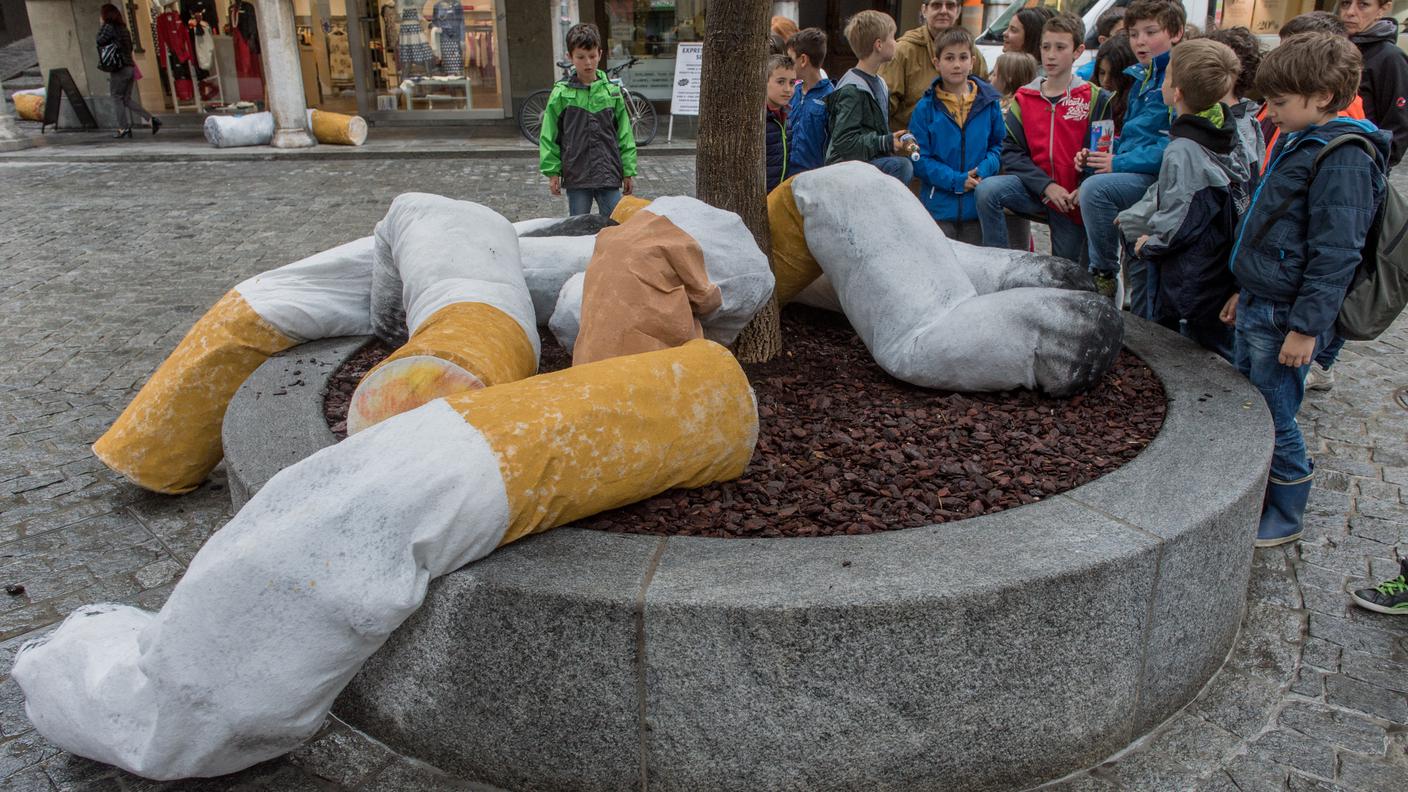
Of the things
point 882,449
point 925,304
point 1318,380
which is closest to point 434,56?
point 1318,380

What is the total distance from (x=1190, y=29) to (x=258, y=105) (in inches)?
614

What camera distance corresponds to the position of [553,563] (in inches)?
96.5

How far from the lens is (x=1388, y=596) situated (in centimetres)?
324

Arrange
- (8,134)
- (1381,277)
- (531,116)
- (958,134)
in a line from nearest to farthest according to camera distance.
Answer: (1381,277)
(958,134)
(8,134)
(531,116)

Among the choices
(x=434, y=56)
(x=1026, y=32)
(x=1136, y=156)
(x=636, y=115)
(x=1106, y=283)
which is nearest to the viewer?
(x=1136, y=156)

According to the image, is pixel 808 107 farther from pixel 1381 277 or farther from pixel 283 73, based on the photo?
pixel 283 73

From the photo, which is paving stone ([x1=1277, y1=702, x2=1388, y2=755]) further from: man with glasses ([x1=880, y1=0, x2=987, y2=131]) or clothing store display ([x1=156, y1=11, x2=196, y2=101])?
clothing store display ([x1=156, y1=11, x2=196, y2=101])

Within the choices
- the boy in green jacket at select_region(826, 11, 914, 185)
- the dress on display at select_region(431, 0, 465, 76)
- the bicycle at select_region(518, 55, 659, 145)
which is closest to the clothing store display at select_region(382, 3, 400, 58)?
the dress on display at select_region(431, 0, 465, 76)

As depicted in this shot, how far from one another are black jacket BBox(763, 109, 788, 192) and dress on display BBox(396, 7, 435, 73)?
12.2 m

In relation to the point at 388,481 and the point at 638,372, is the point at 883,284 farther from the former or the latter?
the point at 388,481

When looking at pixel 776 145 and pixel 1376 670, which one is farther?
pixel 776 145

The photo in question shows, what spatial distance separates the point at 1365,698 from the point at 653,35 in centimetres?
1535

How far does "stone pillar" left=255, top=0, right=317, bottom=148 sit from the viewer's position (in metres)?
13.4

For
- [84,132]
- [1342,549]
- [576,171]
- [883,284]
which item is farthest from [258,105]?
[1342,549]
